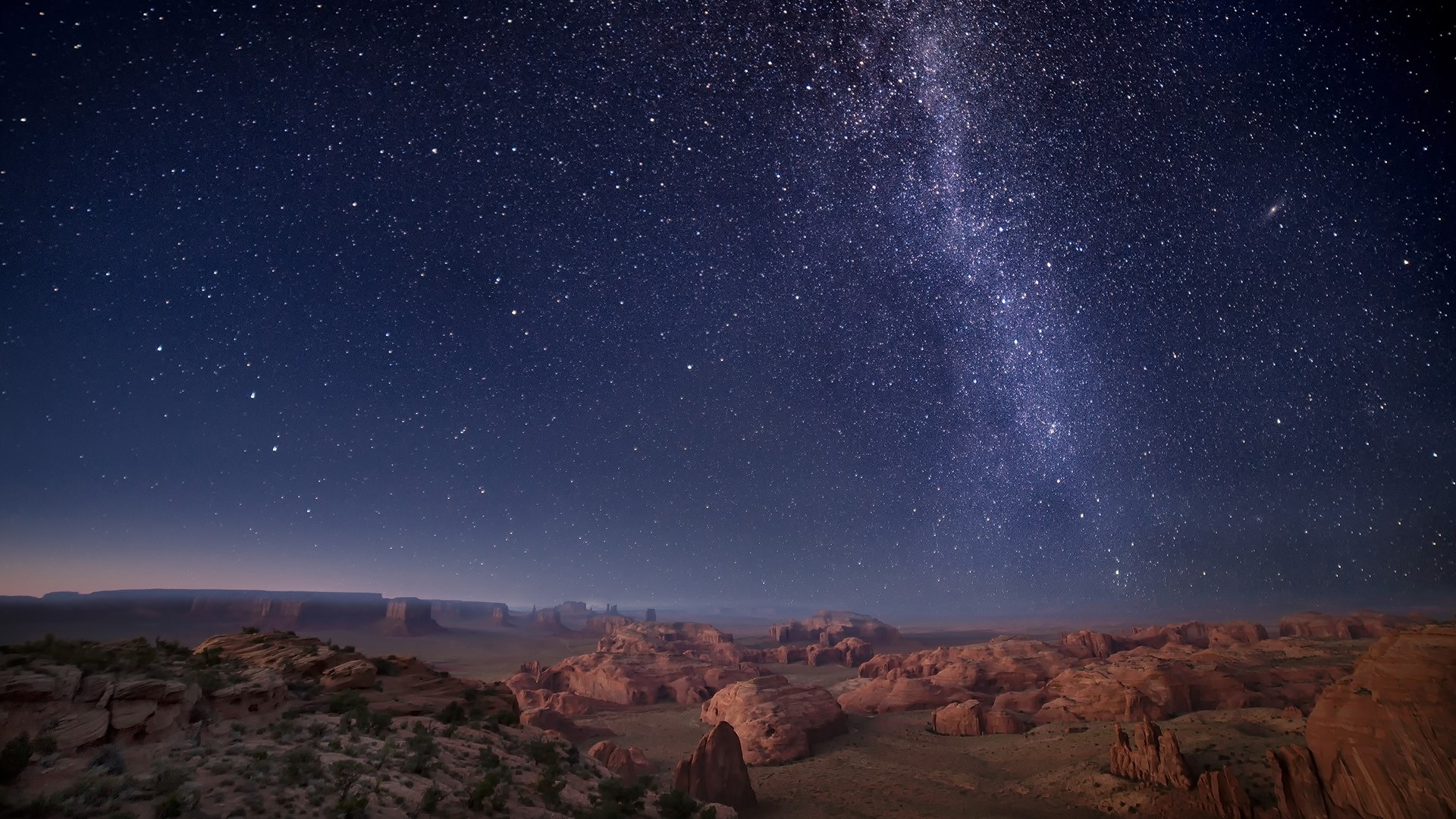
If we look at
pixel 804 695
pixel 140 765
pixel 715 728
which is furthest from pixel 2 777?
pixel 804 695

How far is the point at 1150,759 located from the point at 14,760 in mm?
37977

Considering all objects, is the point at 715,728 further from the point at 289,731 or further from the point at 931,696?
the point at 931,696

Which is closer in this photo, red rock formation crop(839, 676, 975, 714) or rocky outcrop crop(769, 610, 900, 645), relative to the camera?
red rock formation crop(839, 676, 975, 714)

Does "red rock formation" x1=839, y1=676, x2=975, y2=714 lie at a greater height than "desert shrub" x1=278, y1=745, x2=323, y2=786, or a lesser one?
lesser

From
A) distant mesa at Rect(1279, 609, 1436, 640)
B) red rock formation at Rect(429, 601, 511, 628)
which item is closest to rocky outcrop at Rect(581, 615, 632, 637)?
red rock formation at Rect(429, 601, 511, 628)

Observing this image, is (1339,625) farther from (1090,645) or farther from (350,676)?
(350,676)

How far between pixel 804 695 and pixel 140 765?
40111mm

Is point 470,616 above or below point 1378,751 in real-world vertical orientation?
below

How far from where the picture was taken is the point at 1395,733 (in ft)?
62.1

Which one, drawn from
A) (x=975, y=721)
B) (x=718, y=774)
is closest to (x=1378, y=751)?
(x=975, y=721)

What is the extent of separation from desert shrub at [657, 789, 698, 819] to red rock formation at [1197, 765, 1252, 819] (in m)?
21.7

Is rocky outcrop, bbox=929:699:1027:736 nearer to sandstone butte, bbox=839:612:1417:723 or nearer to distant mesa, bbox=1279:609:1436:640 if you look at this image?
sandstone butte, bbox=839:612:1417:723

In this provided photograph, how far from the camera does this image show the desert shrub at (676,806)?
16703mm

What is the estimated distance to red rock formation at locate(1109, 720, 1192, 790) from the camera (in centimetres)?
2438
